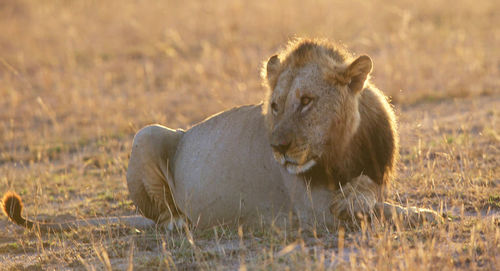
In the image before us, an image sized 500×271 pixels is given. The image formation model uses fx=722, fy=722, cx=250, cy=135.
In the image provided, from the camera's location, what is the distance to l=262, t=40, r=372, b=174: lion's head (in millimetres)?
4504

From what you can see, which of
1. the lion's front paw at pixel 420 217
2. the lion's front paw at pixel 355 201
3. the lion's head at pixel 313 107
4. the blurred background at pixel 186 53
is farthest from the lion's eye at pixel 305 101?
the blurred background at pixel 186 53

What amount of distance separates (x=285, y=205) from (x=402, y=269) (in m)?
1.49

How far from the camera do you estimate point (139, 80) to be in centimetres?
1270

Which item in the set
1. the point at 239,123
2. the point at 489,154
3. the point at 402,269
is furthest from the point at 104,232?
the point at 489,154

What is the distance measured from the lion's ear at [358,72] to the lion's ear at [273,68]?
0.51m

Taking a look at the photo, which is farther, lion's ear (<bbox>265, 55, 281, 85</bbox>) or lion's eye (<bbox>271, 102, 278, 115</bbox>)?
lion's ear (<bbox>265, 55, 281, 85</bbox>)

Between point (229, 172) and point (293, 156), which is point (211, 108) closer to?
point (229, 172)

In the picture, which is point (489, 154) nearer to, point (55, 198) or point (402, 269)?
point (402, 269)

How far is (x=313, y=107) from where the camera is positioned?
15.0 ft

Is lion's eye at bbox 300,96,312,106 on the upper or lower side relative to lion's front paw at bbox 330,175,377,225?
upper

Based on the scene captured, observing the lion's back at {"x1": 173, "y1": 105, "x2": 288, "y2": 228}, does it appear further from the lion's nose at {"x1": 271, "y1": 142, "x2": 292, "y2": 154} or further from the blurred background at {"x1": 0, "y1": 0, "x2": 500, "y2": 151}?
the blurred background at {"x1": 0, "y1": 0, "x2": 500, "y2": 151}

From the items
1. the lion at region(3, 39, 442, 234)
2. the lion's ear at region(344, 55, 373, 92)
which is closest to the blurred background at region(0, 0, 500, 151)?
the lion at region(3, 39, 442, 234)

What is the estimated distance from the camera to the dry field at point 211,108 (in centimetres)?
455

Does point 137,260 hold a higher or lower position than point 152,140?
lower
